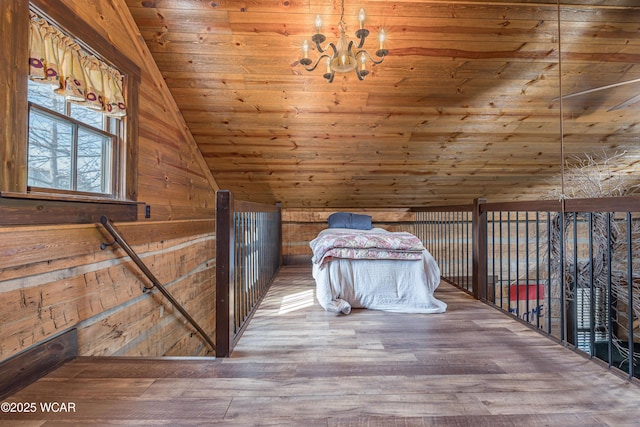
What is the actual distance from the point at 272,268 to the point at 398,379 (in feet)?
8.12

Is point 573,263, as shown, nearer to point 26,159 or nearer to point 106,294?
point 106,294

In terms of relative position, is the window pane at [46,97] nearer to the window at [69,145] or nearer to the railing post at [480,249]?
the window at [69,145]

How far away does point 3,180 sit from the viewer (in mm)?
1412

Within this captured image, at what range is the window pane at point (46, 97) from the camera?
5.41 feet

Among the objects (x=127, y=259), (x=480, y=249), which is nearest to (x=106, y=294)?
(x=127, y=259)

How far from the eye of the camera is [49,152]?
1761 mm

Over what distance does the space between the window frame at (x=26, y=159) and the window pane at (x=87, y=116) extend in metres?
0.18

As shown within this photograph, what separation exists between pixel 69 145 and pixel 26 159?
1.31ft

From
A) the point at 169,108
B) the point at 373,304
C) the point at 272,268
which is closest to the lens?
the point at 373,304

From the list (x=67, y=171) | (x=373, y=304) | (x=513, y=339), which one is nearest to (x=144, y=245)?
(x=67, y=171)

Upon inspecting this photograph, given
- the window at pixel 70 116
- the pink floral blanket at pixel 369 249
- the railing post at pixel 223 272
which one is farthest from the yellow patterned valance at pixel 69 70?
the pink floral blanket at pixel 369 249

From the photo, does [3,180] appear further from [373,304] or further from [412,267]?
[412,267]

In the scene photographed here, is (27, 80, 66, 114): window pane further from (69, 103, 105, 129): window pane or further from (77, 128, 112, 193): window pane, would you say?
(77, 128, 112, 193): window pane

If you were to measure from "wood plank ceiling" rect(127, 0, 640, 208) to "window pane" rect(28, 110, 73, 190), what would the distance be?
4.29 feet
